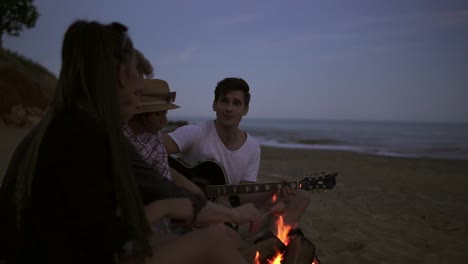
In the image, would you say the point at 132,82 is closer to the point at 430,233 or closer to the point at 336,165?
the point at 430,233

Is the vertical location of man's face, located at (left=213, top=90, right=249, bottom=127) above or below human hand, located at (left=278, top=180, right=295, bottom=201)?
above

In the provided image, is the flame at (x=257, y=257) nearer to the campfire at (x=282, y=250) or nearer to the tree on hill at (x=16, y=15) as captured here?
the campfire at (x=282, y=250)

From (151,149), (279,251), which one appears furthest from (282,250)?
(151,149)

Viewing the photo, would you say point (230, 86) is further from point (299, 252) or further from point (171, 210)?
point (171, 210)

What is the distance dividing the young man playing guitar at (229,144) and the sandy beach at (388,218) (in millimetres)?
817

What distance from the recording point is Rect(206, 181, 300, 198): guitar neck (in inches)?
131

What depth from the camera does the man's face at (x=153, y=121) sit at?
270 cm

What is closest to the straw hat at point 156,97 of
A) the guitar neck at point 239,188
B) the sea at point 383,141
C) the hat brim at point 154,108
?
the hat brim at point 154,108

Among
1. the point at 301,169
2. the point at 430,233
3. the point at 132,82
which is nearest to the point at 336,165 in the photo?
the point at 301,169

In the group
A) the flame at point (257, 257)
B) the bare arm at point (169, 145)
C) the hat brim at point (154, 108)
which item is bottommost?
the flame at point (257, 257)

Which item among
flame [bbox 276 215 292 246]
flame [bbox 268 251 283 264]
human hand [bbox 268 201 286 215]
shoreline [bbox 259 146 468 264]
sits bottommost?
shoreline [bbox 259 146 468 264]

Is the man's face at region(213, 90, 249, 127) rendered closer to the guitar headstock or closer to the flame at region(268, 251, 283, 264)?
the guitar headstock

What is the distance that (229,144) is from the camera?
3590mm

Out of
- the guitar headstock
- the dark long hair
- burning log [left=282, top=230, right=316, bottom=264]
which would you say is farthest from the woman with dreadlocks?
the guitar headstock
